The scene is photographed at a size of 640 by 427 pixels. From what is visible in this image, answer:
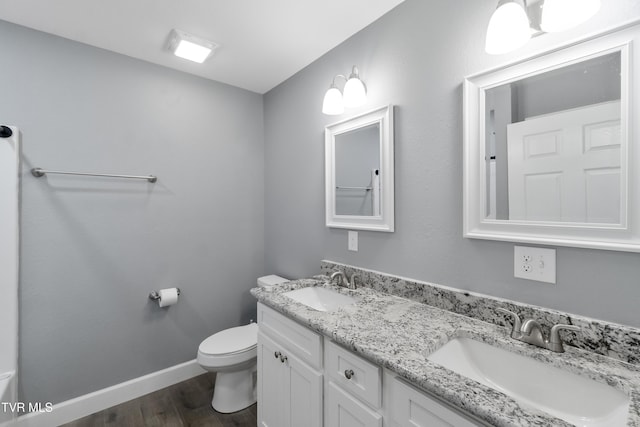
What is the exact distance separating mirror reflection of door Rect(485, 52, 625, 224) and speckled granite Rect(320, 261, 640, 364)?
12.8 inches

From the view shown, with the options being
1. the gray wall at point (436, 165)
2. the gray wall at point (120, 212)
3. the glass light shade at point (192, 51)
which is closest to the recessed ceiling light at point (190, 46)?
the glass light shade at point (192, 51)

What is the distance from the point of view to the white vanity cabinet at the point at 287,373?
3.89ft

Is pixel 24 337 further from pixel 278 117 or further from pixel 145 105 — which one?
pixel 278 117

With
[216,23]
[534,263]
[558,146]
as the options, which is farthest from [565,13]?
[216,23]

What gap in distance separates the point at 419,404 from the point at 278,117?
7.26 feet

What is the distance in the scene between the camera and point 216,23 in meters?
1.65

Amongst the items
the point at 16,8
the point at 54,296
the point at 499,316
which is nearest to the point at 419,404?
the point at 499,316

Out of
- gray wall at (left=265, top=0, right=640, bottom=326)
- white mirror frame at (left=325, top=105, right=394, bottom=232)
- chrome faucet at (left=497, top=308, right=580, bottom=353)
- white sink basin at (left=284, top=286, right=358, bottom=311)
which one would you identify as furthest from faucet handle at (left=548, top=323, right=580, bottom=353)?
white sink basin at (left=284, top=286, right=358, bottom=311)

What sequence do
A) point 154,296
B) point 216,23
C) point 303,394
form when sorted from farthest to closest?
point 154,296 < point 216,23 < point 303,394

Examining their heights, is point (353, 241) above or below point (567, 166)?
below

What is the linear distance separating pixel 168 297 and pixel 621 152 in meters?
2.44

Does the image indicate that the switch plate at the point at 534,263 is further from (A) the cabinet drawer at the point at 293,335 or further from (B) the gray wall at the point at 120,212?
(B) the gray wall at the point at 120,212

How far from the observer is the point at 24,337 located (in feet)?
5.45

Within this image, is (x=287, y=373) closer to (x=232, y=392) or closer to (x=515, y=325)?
(x=232, y=392)
